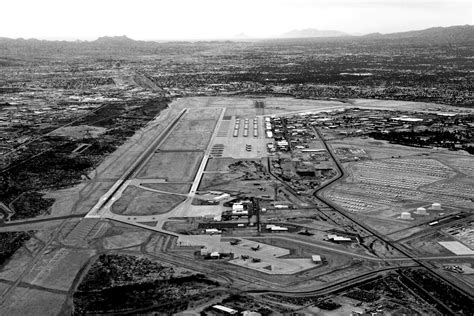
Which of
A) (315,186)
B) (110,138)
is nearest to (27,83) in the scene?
(110,138)

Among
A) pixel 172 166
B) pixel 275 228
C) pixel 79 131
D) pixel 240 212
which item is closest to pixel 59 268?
pixel 240 212

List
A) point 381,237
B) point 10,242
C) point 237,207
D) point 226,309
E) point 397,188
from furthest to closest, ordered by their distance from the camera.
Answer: point 397,188 < point 237,207 < point 10,242 < point 381,237 < point 226,309

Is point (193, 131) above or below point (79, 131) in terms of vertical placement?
below

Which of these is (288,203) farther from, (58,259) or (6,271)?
(6,271)

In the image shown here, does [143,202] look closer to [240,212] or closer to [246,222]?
[240,212]

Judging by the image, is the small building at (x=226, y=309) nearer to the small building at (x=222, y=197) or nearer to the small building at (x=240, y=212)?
the small building at (x=240, y=212)

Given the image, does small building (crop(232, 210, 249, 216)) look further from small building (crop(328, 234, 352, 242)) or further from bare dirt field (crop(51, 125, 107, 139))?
bare dirt field (crop(51, 125, 107, 139))

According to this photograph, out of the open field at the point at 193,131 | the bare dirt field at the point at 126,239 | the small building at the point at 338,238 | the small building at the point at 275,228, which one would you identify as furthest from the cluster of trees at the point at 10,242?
the open field at the point at 193,131
